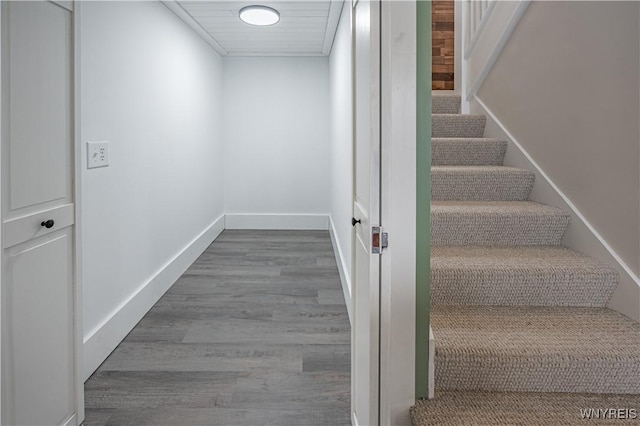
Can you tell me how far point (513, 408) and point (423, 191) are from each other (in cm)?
69

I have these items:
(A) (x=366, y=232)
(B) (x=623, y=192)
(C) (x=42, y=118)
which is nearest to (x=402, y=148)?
(A) (x=366, y=232)

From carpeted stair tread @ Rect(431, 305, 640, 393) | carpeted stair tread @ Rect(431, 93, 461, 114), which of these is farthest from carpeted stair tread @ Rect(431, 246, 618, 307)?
carpeted stair tread @ Rect(431, 93, 461, 114)

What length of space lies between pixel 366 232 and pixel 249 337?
1517 mm

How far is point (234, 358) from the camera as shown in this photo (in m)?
2.41

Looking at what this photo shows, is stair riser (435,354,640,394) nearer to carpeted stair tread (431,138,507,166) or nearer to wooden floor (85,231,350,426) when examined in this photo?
wooden floor (85,231,350,426)

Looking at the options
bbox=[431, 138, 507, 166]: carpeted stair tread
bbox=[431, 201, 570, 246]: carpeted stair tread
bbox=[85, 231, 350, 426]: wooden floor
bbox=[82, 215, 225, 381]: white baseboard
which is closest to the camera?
Result: bbox=[85, 231, 350, 426]: wooden floor

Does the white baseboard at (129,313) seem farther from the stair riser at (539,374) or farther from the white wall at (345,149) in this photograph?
the stair riser at (539,374)

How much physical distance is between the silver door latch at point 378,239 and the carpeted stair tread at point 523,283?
603 millimetres

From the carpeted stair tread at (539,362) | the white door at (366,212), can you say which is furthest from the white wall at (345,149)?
the carpeted stair tread at (539,362)

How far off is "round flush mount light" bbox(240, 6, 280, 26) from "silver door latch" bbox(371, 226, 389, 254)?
9.94 ft

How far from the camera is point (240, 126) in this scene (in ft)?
19.7

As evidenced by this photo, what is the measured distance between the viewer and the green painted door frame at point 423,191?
124 cm

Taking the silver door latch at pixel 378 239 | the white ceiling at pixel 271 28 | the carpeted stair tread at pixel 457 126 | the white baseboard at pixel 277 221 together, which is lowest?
the white baseboard at pixel 277 221

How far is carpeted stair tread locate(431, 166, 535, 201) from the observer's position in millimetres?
2486
